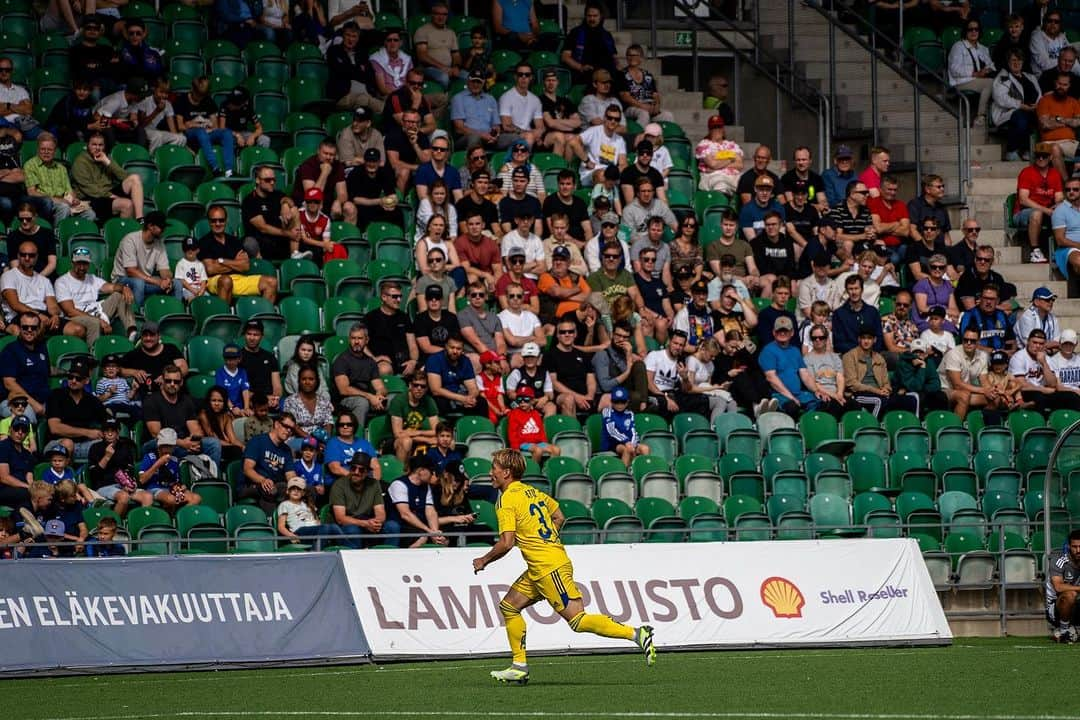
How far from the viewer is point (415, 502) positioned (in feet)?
56.2

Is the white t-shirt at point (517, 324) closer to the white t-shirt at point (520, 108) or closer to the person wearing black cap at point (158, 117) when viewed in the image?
the white t-shirt at point (520, 108)

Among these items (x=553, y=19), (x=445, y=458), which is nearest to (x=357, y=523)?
(x=445, y=458)

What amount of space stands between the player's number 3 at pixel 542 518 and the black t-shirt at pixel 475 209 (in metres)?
8.46

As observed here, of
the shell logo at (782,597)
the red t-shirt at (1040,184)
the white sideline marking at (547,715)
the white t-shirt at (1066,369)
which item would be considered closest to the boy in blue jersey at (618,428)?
the shell logo at (782,597)

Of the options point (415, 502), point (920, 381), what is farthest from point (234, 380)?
point (920, 381)

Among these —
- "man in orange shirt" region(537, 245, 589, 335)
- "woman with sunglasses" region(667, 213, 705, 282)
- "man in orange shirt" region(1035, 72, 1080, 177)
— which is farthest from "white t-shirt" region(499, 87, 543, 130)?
"man in orange shirt" region(1035, 72, 1080, 177)

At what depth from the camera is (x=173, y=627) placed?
14.9 meters

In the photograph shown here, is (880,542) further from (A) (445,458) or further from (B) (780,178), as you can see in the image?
(B) (780,178)

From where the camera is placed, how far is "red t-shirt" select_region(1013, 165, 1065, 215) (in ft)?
77.5

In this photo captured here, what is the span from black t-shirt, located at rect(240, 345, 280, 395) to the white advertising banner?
3011mm

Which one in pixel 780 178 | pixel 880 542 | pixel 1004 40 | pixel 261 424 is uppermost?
pixel 1004 40

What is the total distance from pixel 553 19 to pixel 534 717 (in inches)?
653

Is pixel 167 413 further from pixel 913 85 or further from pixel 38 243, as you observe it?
pixel 913 85

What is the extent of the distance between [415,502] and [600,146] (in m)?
7.13
